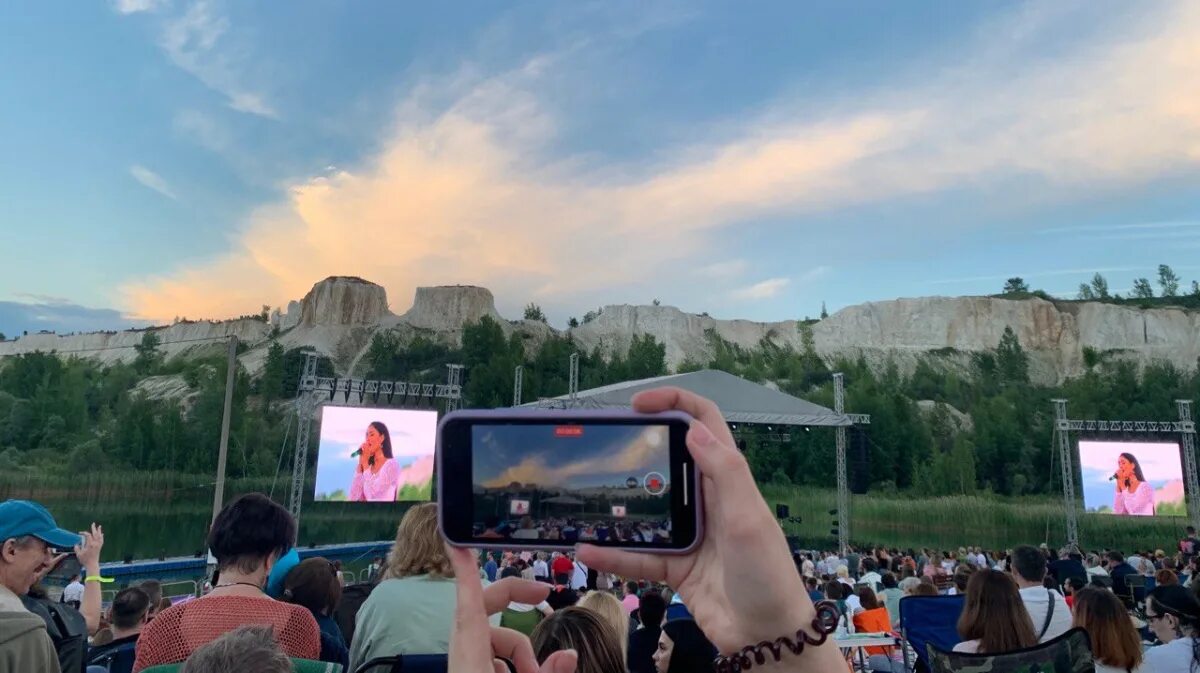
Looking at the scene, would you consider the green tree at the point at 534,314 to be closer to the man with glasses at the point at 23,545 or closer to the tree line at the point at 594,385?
the tree line at the point at 594,385

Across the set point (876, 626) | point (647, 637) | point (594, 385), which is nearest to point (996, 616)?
point (647, 637)

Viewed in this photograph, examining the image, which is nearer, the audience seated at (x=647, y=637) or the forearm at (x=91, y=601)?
the forearm at (x=91, y=601)

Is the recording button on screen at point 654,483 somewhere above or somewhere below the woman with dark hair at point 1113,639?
above

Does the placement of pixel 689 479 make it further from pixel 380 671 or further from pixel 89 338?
pixel 89 338

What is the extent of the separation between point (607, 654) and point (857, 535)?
34.2 m

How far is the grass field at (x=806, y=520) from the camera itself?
95.0ft

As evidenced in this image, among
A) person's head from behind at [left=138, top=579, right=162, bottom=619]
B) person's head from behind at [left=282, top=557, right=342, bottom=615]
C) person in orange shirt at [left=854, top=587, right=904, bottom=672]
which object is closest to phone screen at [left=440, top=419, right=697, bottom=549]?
person's head from behind at [left=282, top=557, right=342, bottom=615]

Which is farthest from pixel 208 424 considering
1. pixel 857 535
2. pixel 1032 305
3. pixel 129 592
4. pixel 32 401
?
pixel 1032 305

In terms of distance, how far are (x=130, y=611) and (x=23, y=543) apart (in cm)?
69

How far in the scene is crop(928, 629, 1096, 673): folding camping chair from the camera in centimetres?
187

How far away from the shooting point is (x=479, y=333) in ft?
174

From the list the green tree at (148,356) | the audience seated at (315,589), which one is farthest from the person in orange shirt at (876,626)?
the green tree at (148,356)

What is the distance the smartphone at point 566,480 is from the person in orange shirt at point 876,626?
458cm

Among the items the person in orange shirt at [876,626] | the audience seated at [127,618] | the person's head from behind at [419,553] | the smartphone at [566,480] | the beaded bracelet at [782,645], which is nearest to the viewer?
the beaded bracelet at [782,645]
